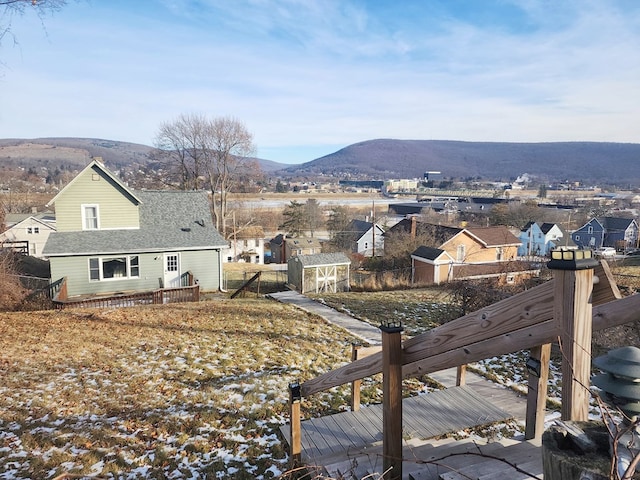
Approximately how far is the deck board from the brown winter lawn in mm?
628

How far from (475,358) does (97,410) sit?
655cm

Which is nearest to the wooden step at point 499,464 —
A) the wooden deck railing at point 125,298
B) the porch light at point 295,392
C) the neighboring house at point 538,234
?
the porch light at point 295,392

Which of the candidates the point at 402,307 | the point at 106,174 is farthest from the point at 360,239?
the point at 402,307

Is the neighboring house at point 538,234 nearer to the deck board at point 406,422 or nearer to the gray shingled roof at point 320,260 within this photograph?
the gray shingled roof at point 320,260

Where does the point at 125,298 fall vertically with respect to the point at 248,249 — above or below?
above

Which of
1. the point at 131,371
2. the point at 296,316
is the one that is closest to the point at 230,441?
the point at 131,371

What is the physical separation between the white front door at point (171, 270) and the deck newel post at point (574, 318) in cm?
1914

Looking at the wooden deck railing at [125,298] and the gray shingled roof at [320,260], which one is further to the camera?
the gray shingled roof at [320,260]

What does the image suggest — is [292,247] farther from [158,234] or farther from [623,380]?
[623,380]

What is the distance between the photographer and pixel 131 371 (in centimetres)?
820

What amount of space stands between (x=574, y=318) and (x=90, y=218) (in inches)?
811

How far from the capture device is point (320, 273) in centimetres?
2072

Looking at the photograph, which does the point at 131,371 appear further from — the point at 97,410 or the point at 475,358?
the point at 475,358

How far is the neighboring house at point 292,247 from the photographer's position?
43.2 m
